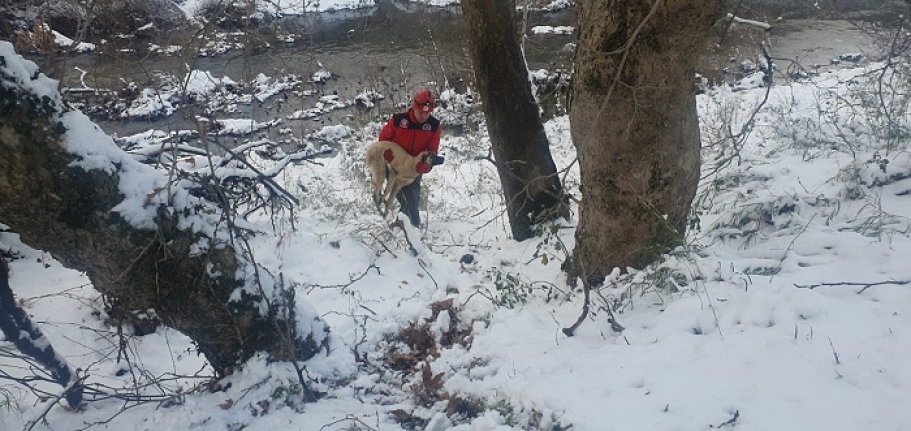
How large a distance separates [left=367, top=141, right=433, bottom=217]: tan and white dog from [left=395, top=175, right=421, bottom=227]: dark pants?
21 cm

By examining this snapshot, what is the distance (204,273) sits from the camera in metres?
2.66

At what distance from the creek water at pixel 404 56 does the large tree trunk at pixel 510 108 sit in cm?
594

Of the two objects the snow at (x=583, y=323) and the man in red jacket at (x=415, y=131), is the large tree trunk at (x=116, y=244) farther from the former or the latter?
the man in red jacket at (x=415, y=131)

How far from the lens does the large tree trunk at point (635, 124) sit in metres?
2.88

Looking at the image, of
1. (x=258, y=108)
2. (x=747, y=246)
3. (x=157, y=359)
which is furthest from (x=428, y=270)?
(x=258, y=108)

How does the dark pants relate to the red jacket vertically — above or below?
below

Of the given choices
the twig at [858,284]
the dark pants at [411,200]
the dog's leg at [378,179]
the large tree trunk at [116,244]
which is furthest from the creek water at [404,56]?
the twig at [858,284]

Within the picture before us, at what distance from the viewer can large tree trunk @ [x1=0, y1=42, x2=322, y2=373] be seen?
2.16 metres

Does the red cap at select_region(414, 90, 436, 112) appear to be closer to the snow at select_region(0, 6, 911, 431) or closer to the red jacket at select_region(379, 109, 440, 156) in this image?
the red jacket at select_region(379, 109, 440, 156)

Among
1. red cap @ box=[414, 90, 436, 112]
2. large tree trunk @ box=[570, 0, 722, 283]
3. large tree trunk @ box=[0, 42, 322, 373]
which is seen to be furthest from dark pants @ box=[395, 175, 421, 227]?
large tree trunk @ box=[0, 42, 322, 373]

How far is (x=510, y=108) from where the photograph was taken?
4.74m

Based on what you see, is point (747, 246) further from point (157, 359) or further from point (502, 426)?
point (157, 359)

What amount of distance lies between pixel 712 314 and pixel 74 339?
396 cm

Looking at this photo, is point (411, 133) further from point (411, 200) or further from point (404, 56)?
point (404, 56)
